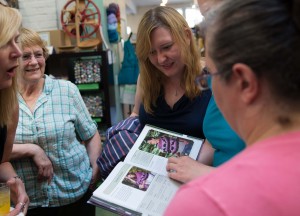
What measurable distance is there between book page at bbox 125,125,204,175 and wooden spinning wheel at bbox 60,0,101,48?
2.56 metres

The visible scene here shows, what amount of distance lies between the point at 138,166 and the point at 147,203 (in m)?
0.22

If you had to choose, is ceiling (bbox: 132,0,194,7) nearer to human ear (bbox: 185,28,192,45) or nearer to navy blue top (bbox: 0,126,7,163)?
human ear (bbox: 185,28,192,45)

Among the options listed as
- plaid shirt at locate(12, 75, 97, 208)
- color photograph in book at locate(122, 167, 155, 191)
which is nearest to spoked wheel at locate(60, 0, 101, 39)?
plaid shirt at locate(12, 75, 97, 208)

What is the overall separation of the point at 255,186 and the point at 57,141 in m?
1.52

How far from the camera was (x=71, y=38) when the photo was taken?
3.97 meters

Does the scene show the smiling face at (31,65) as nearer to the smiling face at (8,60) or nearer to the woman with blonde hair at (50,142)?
the woman with blonde hair at (50,142)

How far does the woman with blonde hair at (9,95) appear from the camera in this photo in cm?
123

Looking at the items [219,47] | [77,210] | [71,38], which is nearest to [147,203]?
[219,47]

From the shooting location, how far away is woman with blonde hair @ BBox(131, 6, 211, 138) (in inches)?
59.9

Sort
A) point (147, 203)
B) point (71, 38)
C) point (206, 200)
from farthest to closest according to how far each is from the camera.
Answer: point (71, 38) < point (147, 203) < point (206, 200)

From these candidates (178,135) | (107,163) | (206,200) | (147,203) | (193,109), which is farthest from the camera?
(107,163)

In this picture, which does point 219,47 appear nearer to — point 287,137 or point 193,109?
point 287,137

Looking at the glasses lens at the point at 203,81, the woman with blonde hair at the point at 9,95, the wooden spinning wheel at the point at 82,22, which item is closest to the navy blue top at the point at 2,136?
the woman with blonde hair at the point at 9,95

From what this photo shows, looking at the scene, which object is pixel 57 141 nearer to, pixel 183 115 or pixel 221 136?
pixel 183 115
